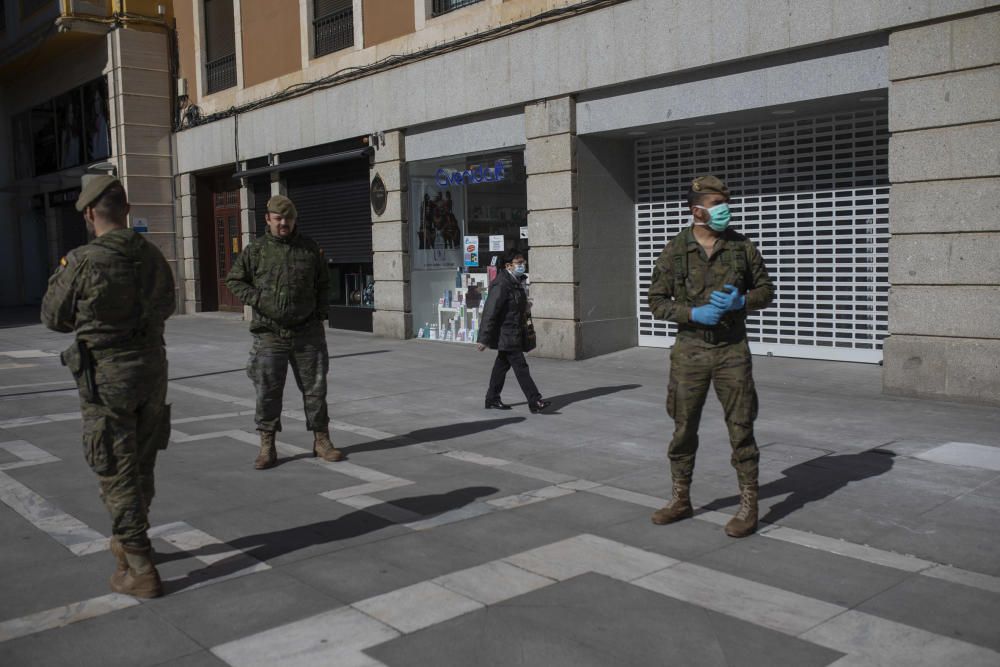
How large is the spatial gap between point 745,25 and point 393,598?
887cm

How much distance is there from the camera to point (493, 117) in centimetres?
1484

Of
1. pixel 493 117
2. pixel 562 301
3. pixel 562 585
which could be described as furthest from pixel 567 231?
pixel 562 585

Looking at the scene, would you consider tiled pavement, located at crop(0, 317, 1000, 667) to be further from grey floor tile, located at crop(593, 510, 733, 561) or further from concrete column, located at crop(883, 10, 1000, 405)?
concrete column, located at crop(883, 10, 1000, 405)

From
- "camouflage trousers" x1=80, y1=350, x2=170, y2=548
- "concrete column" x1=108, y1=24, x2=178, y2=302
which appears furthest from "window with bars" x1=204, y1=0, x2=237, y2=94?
"camouflage trousers" x1=80, y1=350, x2=170, y2=548

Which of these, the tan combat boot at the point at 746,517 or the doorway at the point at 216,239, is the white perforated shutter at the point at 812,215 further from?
the doorway at the point at 216,239

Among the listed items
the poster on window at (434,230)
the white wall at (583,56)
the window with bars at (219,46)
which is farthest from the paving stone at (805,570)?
the window with bars at (219,46)

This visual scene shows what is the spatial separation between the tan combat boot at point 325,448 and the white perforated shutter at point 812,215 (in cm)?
725

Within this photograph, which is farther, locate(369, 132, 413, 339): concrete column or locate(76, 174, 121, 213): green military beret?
locate(369, 132, 413, 339): concrete column

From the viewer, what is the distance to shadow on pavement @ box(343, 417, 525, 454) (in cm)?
809

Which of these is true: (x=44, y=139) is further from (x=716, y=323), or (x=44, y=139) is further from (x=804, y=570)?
(x=804, y=570)

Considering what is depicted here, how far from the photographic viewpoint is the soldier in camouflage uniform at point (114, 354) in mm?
4582

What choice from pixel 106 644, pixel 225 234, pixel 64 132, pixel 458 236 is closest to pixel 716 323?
pixel 106 644

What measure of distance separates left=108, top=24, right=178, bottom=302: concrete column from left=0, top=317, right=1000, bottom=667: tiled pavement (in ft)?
50.4

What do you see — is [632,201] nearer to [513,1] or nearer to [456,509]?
[513,1]
